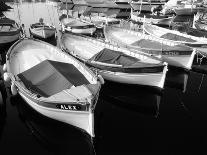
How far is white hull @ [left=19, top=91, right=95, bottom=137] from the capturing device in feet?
45.8

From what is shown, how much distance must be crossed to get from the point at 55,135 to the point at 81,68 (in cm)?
642

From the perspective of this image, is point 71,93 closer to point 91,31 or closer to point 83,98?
point 83,98

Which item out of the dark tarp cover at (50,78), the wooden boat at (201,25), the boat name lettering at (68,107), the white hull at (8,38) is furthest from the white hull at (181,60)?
the white hull at (8,38)

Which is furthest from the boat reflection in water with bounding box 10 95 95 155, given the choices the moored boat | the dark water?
the moored boat

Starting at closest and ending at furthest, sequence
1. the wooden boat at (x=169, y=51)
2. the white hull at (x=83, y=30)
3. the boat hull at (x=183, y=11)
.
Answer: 1. the wooden boat at (x=169, y=51)
2. the white hull at (x=83, y=30)
3. the boat hull at (x=183, y=11)

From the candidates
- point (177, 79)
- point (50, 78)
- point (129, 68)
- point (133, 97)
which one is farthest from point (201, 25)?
point (50, 78)

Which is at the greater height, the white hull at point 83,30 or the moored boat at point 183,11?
the moored boat at point 183,11

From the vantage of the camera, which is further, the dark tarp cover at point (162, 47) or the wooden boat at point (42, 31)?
the wooden boat at point (42, 31)

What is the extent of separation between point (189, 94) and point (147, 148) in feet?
31.7

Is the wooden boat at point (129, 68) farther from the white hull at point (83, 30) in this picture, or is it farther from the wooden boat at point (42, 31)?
the wooden boat at point (42, 31)

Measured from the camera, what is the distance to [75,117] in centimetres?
1437

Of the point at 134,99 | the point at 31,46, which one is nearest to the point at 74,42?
the point at 31,46

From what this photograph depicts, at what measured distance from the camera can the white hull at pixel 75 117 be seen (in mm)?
13945

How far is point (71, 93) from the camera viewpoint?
1484 centimetres
